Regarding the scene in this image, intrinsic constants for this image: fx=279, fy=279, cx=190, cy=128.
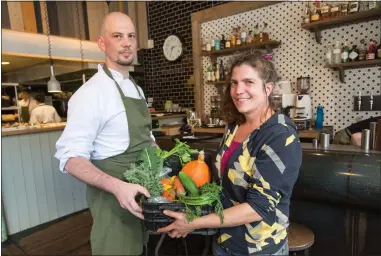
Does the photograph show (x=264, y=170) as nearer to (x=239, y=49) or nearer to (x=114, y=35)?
(x=114, y=35)

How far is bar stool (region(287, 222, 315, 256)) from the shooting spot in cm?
162

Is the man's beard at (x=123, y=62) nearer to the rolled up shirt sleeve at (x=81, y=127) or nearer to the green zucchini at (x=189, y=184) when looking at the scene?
the rolled up shirt sleeve at (x=81, y=127)

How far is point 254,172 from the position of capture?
1033 mm

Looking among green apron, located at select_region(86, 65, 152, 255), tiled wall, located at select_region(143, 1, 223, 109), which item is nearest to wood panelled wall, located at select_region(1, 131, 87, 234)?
green apron, located at select_region(86, 65, 152, 255)

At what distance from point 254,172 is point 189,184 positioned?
25cm

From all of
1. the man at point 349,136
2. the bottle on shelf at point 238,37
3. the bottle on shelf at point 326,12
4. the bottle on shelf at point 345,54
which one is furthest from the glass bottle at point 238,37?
the man at point 349,136

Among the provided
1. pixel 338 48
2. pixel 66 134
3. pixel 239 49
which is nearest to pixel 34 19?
pixel 239 49

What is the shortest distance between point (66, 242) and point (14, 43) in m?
3.07

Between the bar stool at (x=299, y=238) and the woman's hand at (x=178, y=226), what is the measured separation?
91 cm

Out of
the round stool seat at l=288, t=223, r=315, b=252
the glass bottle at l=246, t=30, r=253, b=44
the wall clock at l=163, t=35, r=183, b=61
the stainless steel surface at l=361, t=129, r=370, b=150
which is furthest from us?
the wall clock at l=163, t=35, r=183, b=61

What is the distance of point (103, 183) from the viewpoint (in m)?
1.14

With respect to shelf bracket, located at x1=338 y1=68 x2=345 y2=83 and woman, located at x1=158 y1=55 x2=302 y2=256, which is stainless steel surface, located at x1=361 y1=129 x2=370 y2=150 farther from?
shelf bracket, located at x1=338 y1=68 x2=345 y2=83

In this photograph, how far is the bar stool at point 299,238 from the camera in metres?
1.62

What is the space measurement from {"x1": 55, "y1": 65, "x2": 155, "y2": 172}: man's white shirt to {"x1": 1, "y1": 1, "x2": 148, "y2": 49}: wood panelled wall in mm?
3170
